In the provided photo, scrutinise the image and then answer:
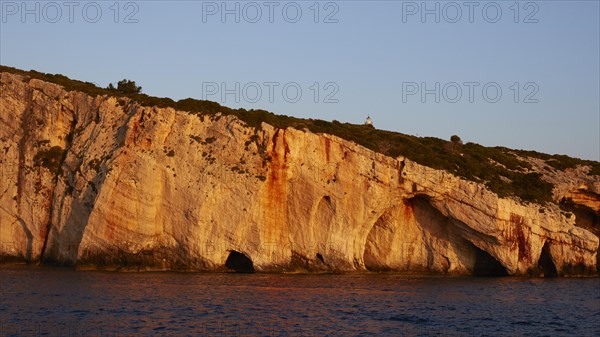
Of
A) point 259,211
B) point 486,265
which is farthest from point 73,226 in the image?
point 486,265

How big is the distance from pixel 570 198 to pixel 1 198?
4447cm

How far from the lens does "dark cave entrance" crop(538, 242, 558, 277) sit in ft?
178

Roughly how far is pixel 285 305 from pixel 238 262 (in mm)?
19334

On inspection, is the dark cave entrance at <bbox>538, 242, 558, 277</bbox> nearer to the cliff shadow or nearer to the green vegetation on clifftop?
the green vegetation on clifftop

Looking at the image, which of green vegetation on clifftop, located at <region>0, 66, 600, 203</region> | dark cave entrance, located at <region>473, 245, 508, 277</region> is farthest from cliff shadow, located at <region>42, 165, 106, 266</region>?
dark cave entrance, located at <region>473, 245, 508, 277</region>

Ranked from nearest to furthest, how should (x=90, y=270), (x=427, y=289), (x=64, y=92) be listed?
(x=427, y=289)
(x=90, y=270)
(x=64, y=92)

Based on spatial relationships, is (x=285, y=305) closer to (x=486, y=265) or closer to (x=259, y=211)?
(x=259, y=211)

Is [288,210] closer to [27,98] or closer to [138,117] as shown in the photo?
[138,117]

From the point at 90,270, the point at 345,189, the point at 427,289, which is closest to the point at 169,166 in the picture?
the point at 90,270

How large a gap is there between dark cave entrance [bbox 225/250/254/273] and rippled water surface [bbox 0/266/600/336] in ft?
14.7

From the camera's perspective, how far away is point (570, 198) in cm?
5881

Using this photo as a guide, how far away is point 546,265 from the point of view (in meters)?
55.1

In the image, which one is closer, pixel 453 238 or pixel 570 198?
pixel 453 238

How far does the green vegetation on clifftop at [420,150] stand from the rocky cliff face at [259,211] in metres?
1.23
